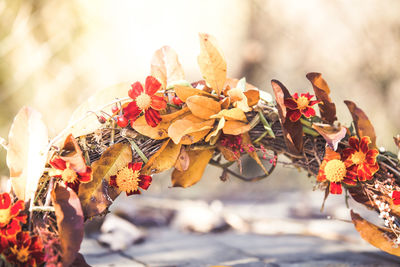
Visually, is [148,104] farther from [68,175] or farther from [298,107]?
[298,107]

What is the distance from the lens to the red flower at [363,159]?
77 cm

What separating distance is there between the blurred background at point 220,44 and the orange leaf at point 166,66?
87cm

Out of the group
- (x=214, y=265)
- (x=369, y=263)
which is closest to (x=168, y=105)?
(x=214, y=265)

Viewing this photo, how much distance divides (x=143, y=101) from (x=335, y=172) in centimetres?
41

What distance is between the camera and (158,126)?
74cm

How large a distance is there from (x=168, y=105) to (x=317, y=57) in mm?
1137

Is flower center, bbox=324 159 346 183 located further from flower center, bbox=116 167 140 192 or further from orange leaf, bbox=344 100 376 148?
flower center, bbox=116 167 140 192

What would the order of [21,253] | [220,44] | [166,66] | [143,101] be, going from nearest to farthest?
[21,253] < [143,101] < [166,66] < [220,44]

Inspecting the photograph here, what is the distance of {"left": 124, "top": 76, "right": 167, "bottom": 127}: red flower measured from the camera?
712mm

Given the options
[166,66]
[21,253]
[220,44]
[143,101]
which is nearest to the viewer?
[21,253]

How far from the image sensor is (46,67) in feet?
5.24

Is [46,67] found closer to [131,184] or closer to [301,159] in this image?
[131,184]

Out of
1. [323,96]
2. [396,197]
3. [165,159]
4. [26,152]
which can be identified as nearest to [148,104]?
[165,159]

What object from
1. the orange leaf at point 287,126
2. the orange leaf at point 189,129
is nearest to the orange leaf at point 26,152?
the orange leaf at point 189,129
